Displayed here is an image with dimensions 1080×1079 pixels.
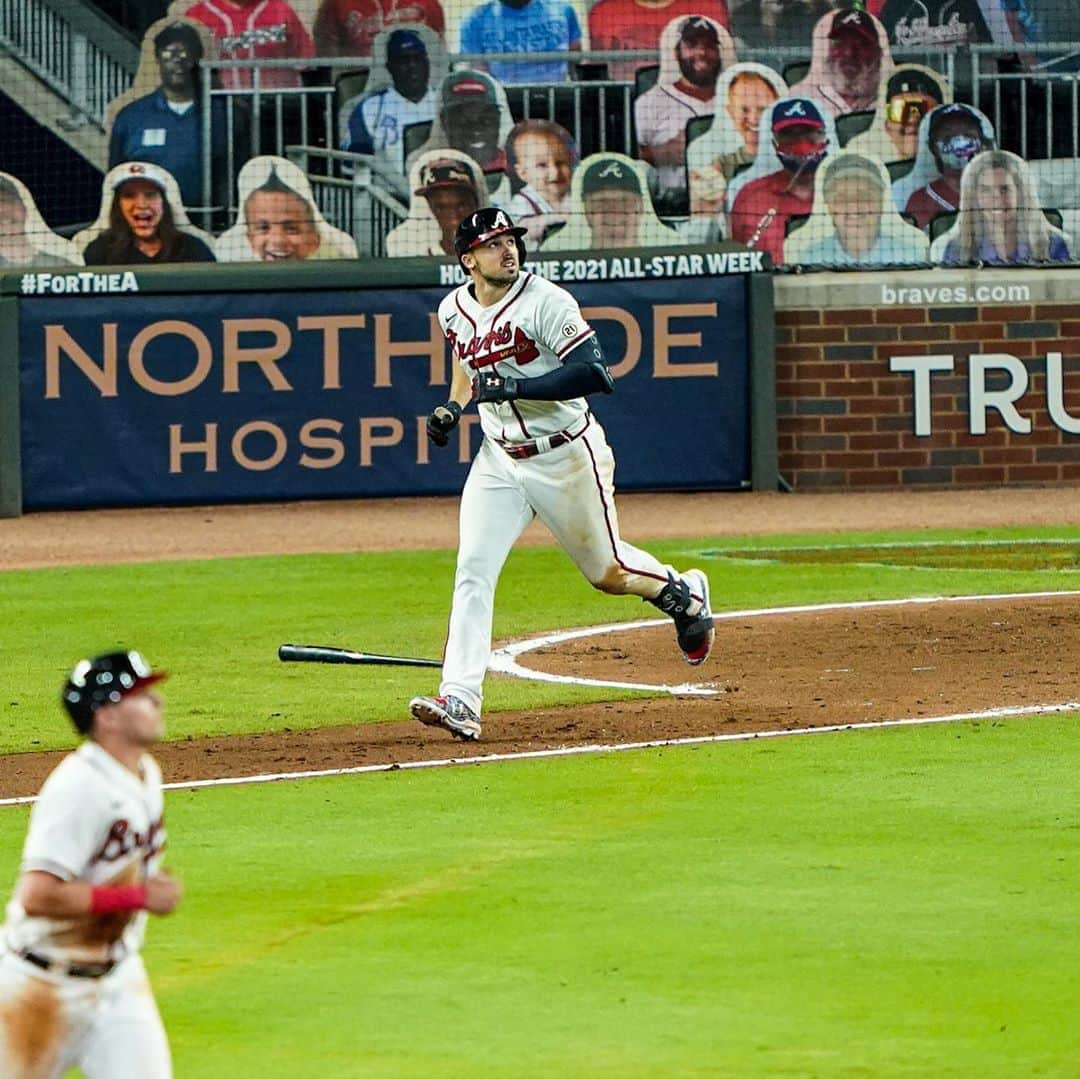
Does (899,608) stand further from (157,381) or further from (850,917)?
(157,381)

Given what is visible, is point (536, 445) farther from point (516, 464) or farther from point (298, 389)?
point (298, 389)

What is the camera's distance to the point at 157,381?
67.3 feet

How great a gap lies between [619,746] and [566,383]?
1494 mm

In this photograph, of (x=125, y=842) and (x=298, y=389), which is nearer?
(x=125, y=842)

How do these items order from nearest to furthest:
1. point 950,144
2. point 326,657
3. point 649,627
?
point 326,657
point 649,627
point 950,144

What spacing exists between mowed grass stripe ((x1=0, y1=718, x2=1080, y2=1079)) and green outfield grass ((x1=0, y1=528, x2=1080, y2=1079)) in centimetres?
1

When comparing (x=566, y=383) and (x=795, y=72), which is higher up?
(x=795, y=72)

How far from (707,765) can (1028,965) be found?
10.0 feet

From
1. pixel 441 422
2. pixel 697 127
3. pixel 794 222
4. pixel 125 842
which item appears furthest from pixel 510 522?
pixel 697 127

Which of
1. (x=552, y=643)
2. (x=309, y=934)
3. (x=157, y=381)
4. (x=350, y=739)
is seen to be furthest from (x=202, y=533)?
(x=309, y=934)

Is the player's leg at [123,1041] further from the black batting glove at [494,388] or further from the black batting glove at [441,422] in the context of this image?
the black batting glove at [441,422]

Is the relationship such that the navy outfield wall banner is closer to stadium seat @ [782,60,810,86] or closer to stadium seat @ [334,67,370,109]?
stadium seat @ [334,67,370,109]

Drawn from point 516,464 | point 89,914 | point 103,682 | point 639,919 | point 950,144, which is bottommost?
point 639,919

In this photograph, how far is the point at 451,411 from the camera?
9547 millimetres
